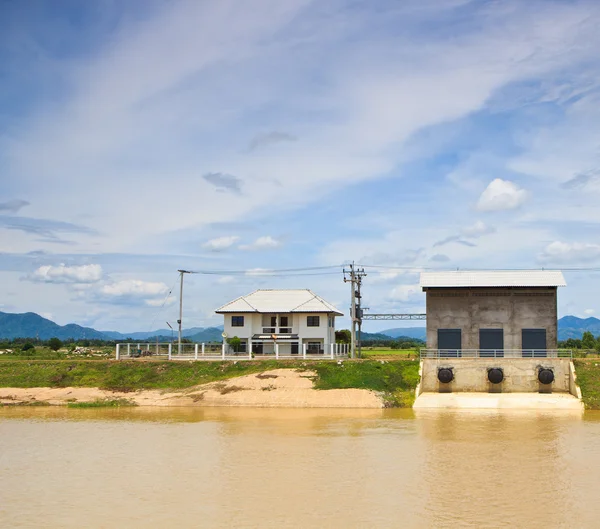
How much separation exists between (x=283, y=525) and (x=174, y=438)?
49.8 ft

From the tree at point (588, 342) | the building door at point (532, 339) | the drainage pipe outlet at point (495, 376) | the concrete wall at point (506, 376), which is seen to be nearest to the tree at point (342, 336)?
the concrete wall at point (506, 376)

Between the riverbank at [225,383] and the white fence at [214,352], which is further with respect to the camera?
the white fence at [214,352]

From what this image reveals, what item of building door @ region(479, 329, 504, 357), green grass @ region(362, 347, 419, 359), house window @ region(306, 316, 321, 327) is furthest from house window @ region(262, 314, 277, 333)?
building door @ region(479, 329, 504, 357)

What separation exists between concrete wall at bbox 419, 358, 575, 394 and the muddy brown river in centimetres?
874

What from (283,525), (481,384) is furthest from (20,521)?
(481,384)

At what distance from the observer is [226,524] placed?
61.2 feet

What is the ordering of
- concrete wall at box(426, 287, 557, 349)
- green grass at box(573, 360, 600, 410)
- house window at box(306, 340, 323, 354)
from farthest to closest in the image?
1. house window at box(306, 340, 323, 354)
2. concrete wall at box(426, 287, 557, 349)
3. green grass at box(573, 360, 600, 410)

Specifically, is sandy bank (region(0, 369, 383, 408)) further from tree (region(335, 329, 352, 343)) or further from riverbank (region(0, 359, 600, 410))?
tree (region(335, 329, 352, 343))

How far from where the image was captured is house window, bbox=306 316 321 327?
61.3 m

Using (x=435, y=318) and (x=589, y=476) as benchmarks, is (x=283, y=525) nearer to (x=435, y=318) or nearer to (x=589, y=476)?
(x=589, y=476)

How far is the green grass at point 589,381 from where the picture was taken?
1748 inches

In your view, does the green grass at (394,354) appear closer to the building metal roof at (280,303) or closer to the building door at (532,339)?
the building metal roof at (280,303)

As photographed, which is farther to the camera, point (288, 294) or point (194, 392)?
point (288, 294)

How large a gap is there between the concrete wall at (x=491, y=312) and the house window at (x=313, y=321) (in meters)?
11.6
